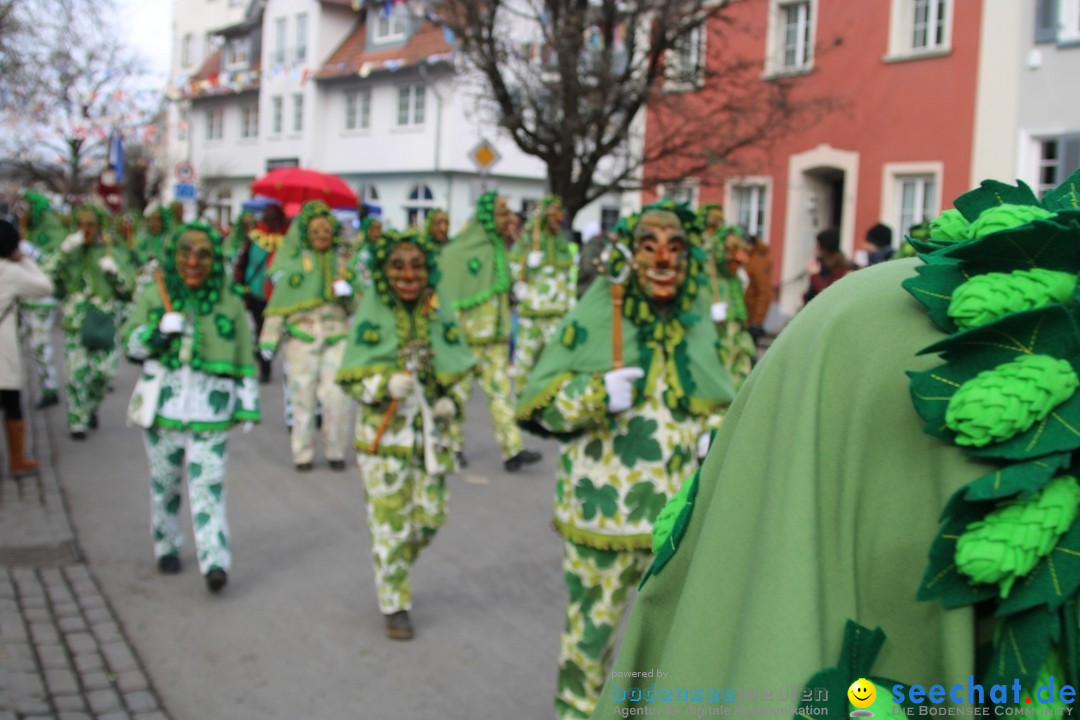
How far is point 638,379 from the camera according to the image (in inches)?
172

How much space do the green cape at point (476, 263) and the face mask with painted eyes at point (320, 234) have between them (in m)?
1.03

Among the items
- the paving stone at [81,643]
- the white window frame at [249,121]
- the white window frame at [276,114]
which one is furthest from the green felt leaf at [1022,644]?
the white window frame at [249,121]

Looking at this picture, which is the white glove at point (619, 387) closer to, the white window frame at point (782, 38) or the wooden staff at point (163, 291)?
the wooden staff at point (163, 291)

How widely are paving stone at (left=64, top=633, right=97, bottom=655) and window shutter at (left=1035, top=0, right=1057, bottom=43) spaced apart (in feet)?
51.7

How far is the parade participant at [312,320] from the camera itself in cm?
1012

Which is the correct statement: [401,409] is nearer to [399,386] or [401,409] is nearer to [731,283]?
[399,386]

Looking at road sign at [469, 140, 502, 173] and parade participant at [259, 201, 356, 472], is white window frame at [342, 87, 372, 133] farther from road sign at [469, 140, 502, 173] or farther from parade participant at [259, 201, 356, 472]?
parade participant at [259, 201, 356, 472]

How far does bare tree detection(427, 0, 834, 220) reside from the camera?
52.2 feet

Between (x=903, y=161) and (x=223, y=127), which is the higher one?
(x=223, y=127)

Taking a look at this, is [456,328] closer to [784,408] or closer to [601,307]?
[601,307]

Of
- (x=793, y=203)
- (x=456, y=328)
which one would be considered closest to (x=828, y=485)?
(x=456, y=328)

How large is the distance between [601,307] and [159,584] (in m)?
3.47

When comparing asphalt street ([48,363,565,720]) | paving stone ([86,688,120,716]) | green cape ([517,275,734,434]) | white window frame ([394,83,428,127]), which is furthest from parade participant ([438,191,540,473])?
white window frame ([394,83,428,127])

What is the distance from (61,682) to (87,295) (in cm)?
720
